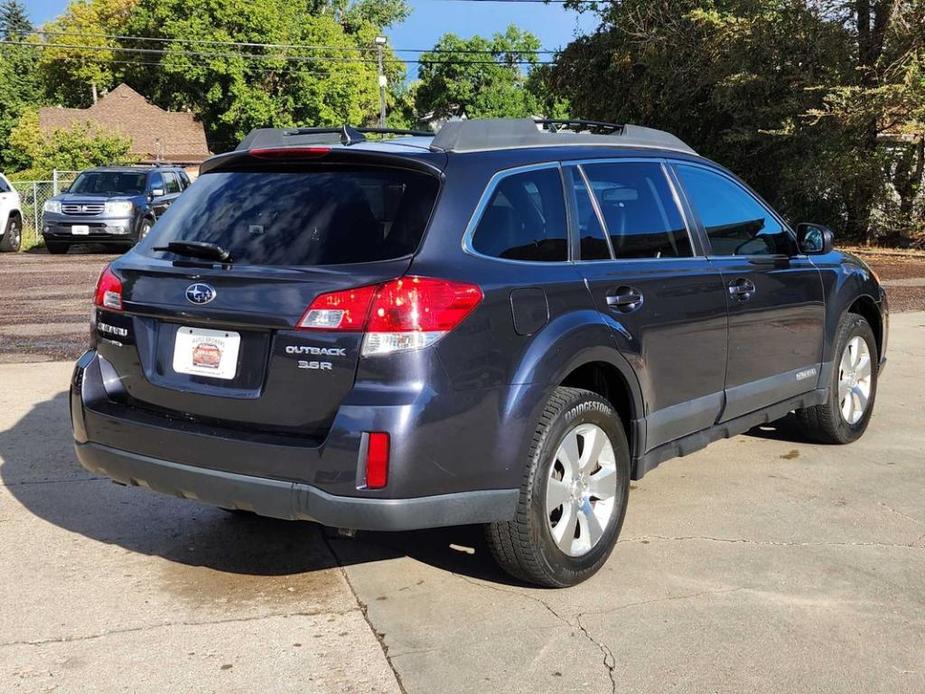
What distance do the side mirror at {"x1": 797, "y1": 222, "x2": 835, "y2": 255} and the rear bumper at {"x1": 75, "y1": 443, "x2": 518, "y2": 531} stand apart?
9.53 feet

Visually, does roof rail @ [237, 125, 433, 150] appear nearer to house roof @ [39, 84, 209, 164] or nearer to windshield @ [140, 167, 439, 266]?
windshield @ [140, 167, 439, 266]

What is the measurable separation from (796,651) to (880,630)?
0.41m

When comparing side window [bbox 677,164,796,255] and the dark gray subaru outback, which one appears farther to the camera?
side window [bbox 677,164,796,255]

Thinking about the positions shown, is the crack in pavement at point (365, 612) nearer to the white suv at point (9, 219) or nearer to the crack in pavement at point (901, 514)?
the crack in pavement at point (901, 514)

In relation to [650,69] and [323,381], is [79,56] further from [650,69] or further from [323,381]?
[323,381]

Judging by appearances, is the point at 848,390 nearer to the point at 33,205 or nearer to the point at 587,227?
the point at 587,227

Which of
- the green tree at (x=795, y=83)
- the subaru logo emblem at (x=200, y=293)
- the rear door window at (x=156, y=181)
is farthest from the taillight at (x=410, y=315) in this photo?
the rear door window at (x=156, y=181)

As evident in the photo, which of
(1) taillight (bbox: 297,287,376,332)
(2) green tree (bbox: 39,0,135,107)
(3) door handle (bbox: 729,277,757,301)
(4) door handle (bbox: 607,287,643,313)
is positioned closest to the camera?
(1) taillight (bbox: 297,287,376,332)

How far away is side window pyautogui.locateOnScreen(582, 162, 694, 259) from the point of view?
4453 mm

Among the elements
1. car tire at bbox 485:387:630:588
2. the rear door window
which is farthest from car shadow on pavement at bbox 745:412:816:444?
the rear door window

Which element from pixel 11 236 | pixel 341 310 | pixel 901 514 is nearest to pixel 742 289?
pixel 901 514

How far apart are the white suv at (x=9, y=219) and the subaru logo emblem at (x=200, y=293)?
1988 centimetres

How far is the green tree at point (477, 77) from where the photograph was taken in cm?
8775

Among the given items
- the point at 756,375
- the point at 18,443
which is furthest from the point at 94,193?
the point at 756,375
